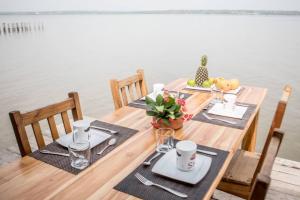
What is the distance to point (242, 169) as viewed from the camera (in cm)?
169

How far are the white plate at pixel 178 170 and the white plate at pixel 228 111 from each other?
613mm

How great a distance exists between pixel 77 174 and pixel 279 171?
6.06ft

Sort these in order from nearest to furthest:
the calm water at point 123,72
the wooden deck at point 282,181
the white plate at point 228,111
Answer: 1. the white plate at point 228,111
2. the wooden deck at point 282,181
3. the calm water at point 123,72

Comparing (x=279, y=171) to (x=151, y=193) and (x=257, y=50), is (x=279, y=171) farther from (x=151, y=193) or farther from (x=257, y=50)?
(x=257, y=50)

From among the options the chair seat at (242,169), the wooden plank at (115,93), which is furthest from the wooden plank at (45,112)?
the chair seat at (242,169)

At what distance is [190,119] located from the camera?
A: 172 cm

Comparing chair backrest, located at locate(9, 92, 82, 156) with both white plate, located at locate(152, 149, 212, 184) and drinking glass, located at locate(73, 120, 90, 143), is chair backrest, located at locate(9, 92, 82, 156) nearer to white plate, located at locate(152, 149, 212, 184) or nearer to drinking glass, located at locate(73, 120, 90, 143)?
drinking glass, located at locate(73, 120, 90, 143)

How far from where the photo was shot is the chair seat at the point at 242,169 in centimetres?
159

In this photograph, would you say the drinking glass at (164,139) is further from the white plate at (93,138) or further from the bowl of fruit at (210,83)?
the bowl of fruit at (210,83)

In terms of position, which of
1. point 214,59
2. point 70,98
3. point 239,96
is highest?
point 70,98

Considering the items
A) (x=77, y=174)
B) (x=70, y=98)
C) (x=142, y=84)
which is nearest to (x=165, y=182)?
(x=77, y=174)

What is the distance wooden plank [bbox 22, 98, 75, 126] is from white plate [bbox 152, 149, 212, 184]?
70cm

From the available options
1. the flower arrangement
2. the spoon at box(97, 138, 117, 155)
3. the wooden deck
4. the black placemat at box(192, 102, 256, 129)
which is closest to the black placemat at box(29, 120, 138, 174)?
the spoon at box(97, 138, 117, 155)

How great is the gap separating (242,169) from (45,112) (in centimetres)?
118
